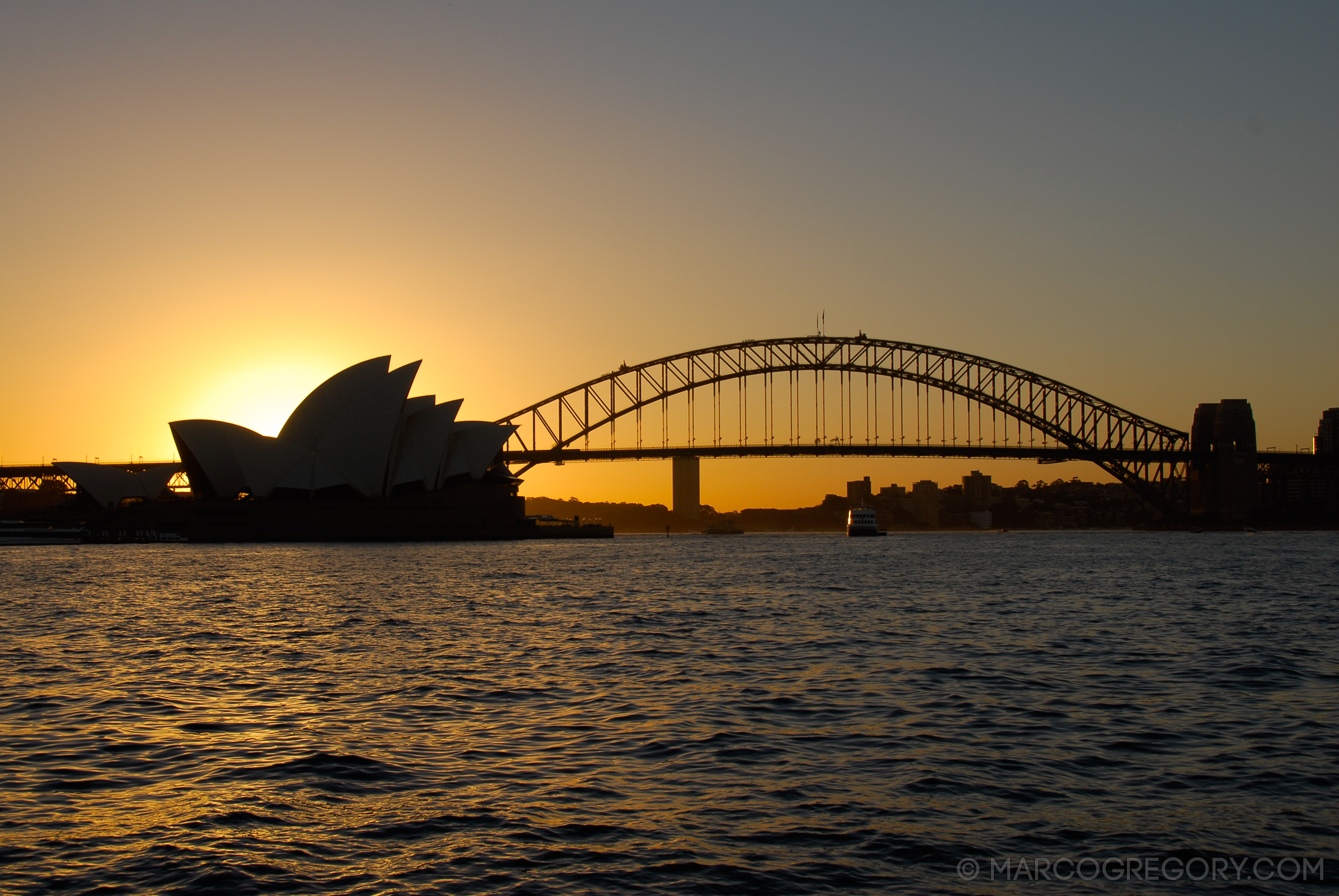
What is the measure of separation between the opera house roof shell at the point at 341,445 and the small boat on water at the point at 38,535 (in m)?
10.8

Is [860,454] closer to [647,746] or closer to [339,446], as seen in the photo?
[339,446]

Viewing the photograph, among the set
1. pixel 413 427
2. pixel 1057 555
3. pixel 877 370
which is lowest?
pixel 1057 555

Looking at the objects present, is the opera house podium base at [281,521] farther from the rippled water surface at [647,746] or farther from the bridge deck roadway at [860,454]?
the rippled water surface at [647,746]

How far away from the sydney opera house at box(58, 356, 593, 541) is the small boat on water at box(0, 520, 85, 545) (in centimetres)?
423

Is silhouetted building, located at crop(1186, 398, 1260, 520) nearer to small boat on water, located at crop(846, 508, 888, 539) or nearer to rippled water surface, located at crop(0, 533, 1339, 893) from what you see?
small boat on water, located at crop(846, 508, 888, 539)

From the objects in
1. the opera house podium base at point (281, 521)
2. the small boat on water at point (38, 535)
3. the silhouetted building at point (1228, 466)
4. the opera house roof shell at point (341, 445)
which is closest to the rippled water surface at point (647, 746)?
the opera house roof shell at point (341, 445)

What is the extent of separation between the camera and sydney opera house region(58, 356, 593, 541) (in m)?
82.0

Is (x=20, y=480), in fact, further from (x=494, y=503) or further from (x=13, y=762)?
(x=13, y=762)

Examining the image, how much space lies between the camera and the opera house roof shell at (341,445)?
265ft

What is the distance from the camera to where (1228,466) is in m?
114

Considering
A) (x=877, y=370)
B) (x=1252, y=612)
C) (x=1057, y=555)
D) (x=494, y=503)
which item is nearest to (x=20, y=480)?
(x=494, y=503)

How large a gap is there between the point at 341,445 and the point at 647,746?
252 feet

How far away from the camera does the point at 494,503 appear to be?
100250 millimetres

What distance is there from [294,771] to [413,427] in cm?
8056
